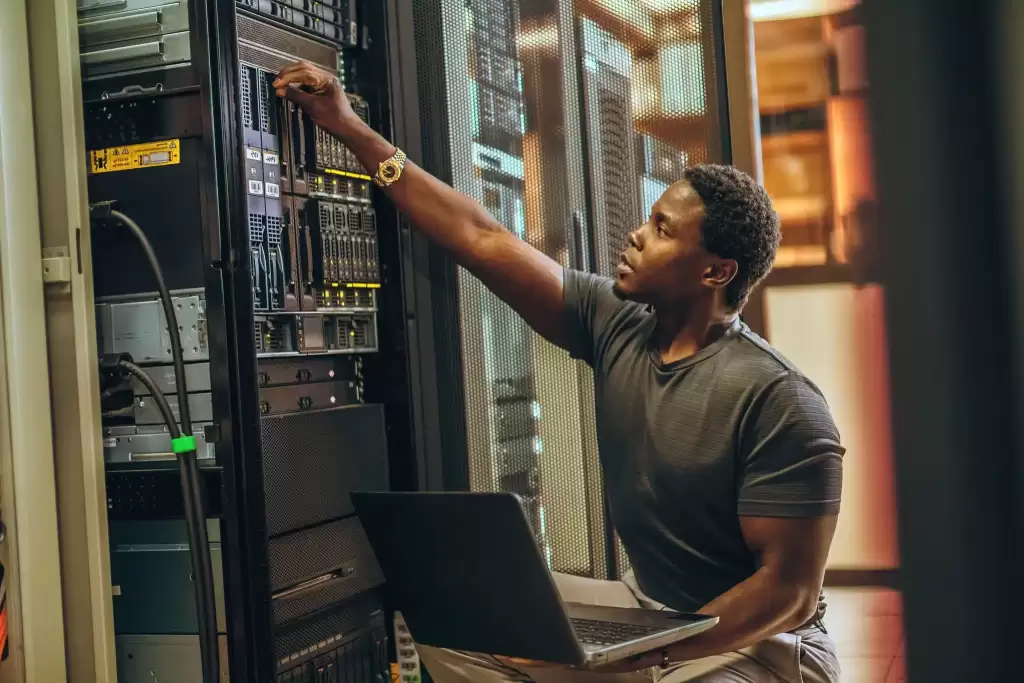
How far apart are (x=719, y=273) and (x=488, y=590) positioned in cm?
81

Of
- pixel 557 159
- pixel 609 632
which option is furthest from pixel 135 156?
pixel 609 632

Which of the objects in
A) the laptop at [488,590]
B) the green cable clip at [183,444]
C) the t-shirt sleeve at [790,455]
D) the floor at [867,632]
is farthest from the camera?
the floor at [867,632]

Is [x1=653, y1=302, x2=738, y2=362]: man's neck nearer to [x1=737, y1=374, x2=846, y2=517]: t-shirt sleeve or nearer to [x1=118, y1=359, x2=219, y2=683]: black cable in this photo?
[x1=737, y1=374, x2=846, y2=517]: t-shirt sleeve

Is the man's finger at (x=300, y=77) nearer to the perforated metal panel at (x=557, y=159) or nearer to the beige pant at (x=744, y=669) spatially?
the perforated metal panel at (x=557, y=159)

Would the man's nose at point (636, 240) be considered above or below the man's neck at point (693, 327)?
above

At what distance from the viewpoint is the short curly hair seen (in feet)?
6.64

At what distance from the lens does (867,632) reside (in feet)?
7.25

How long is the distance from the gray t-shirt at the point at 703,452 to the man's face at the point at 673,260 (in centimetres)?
11

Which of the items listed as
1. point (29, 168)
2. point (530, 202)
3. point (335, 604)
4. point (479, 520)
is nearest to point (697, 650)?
point (479, 520)

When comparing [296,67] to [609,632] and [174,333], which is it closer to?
[174,333]

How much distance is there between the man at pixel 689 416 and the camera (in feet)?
6.13

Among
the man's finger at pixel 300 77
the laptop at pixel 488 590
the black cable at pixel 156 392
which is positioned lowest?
the laptop at pixel 488 590

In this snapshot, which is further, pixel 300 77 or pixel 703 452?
pixel 300 77

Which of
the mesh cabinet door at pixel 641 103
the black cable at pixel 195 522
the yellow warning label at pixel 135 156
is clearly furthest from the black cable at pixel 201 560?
the mesh cabinet door at pixel 641 103
